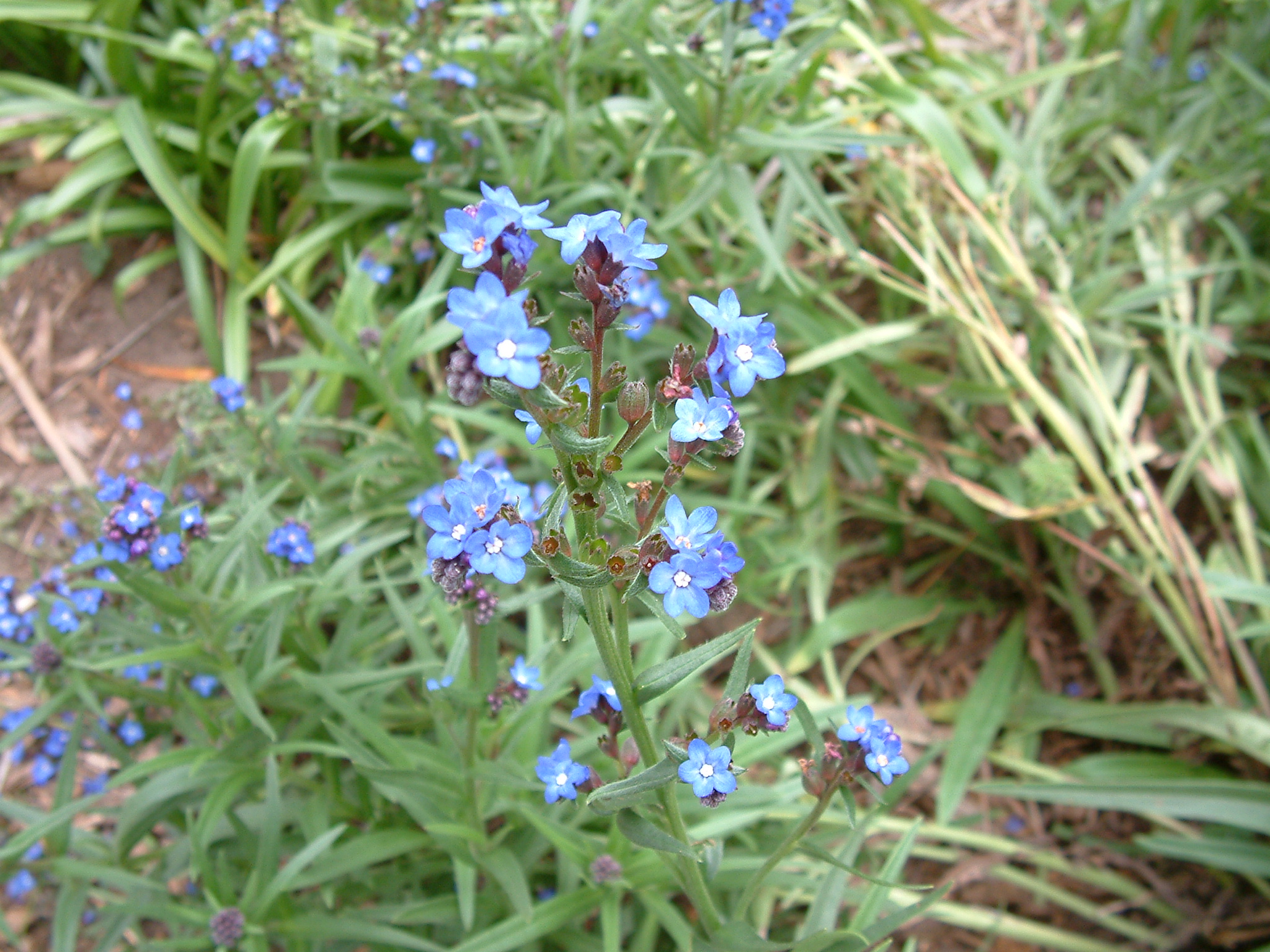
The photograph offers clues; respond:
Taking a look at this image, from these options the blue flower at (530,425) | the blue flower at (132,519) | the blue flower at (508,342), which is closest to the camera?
the blue flower at (508,342)

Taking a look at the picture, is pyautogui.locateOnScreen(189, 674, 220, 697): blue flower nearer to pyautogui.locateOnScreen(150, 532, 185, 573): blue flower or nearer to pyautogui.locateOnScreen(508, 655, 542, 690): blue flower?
pyautogui.locateOnScreen(150, 532, 185, 573): blue flower

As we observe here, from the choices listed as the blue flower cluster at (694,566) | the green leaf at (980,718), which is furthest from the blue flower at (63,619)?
the green leaf at (980,718)

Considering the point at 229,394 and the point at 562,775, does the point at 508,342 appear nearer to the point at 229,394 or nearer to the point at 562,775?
the point at 562,775

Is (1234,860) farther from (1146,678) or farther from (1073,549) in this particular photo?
(1073,549)

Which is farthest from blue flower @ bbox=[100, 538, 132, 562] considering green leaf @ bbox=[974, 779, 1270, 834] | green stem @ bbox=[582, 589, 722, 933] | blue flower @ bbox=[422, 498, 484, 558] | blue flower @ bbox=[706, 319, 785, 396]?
green leaf @ bbox=[974, 779, 1270, 834]

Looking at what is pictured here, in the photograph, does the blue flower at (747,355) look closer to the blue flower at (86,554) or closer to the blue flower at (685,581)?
the blue flower at (685,581)

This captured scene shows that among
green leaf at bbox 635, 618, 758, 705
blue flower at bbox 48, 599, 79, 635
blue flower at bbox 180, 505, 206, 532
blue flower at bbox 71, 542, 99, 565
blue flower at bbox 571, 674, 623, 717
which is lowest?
blue flower at bbox 48, 599, 79, 635

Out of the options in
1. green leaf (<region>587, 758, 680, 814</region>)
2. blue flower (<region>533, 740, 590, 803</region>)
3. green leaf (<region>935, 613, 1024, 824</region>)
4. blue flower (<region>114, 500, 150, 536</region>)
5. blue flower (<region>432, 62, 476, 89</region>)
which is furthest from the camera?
blue flower (<region>432, 62, 476, 89</region>)
